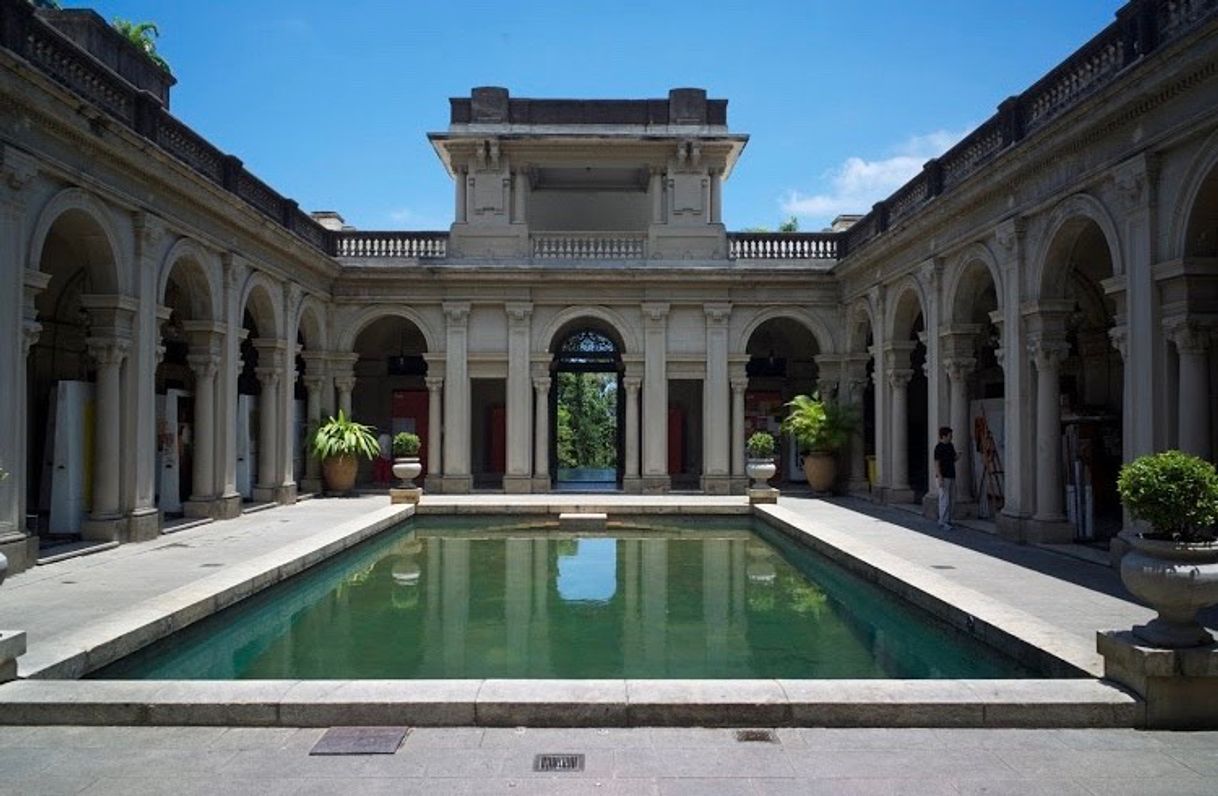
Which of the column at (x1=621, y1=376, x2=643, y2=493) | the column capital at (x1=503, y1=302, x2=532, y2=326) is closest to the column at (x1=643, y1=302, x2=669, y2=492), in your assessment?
the column at (x1=621, y1=376, x2=643, y2=493)

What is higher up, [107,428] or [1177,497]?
[107,428]

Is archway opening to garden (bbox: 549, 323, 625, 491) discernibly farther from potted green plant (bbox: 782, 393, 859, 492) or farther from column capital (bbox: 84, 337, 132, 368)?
column capital (bbox: 84, 337, 132, 368)

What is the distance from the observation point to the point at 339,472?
66.5 feet

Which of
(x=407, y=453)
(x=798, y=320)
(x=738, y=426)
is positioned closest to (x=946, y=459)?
(x=738, y=426)

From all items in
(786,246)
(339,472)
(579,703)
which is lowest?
(579,703)

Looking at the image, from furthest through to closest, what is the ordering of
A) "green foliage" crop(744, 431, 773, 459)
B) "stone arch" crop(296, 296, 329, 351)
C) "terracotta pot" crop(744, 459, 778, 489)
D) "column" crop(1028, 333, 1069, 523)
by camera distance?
"stone arch" crop(296, 296, 329, 351), "green foliage" crop(744, 431, 773, 459), "terracotta pot" crop(744, 459, 778, 489), "column" crop(1028, 333, 1069, 523)

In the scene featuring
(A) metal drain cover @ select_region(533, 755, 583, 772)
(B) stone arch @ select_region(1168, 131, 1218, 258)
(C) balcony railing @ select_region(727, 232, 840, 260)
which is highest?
(C) balcony railing @ select_region(727, 232, 840, 260)

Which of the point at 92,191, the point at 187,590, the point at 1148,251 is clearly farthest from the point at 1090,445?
the point at 92,191

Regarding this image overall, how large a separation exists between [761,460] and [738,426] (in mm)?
3291

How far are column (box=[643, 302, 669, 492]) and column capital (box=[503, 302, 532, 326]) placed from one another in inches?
112

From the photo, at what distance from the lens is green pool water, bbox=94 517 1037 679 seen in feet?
22.2

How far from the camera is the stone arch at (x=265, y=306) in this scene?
663 inches

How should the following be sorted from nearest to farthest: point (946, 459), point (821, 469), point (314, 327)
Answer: point (946, 459), point (821, 469), point (314, 327)

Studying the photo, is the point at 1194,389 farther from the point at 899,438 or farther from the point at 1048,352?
the point at 899,438
